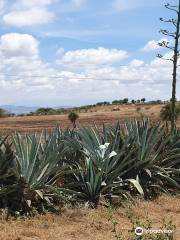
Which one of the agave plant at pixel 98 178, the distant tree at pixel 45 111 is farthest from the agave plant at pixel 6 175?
the distant tree at pixel 45 111

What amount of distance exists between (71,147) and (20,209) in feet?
6.37

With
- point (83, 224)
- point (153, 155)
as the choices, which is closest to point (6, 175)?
point (83, 224)

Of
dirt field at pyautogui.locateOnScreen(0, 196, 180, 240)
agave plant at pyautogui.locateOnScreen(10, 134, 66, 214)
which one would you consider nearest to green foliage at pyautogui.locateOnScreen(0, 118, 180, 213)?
agave plant at pyautogui.locateOnScreen(10, 134, 66, 214)

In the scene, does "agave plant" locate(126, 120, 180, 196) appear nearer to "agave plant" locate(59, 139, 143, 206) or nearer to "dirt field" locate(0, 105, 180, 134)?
"agave plant" locate(59, 139, 143, 206)

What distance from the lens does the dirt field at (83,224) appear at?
678 cm

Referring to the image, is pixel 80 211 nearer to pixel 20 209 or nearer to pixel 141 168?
pixel 20 209

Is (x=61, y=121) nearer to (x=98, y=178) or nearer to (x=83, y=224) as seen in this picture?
(x=98, y=178)

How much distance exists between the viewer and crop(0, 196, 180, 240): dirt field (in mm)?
6781

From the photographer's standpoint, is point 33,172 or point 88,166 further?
point 88,166

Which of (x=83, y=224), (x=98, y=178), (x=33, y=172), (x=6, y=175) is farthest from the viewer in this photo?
(x=98, y=178)

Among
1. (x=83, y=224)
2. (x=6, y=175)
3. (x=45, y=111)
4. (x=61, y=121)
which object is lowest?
(x=61, y=121)

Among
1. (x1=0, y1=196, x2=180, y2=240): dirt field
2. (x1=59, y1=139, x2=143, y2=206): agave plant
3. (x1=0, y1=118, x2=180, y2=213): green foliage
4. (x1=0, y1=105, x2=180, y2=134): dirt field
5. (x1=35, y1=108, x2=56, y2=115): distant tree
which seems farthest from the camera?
(x1=35, y1=108, x2=56, y2=115): distant tree

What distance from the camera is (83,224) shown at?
292 inches

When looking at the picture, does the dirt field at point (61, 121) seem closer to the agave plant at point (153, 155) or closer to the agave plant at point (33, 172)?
the agave plant at point (153, 155)
